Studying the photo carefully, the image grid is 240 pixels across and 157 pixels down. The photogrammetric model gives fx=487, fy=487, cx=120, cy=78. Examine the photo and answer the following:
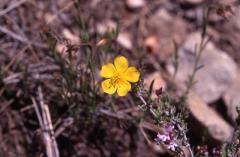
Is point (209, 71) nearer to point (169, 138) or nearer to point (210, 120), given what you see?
point (210, 120)

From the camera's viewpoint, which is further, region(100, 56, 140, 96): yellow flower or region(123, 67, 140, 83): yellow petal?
region(100, 56, 140, 96): yellow flower

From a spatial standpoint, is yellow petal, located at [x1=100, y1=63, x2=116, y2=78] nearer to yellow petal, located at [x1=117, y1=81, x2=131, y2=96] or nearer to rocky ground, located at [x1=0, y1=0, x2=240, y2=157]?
yellow petal, located at [x1=117, y1=81, x2=131, y2=96]

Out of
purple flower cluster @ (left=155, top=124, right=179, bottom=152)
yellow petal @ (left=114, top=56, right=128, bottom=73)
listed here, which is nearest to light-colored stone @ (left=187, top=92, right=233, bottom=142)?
yellow petal @ (left=114, top=56, right=128, bottom=73)

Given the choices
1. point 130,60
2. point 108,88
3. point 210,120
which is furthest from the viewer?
point 130,60

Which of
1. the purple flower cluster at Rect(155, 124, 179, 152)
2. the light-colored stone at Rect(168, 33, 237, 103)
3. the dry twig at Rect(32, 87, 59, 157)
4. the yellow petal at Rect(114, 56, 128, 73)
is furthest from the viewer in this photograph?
the light-colored stone at Rect(168, 33, 237, 103)

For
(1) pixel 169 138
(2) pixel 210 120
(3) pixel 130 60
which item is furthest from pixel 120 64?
(3) pixel 130 60

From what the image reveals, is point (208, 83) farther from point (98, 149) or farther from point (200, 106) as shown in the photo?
point (98, 149)
